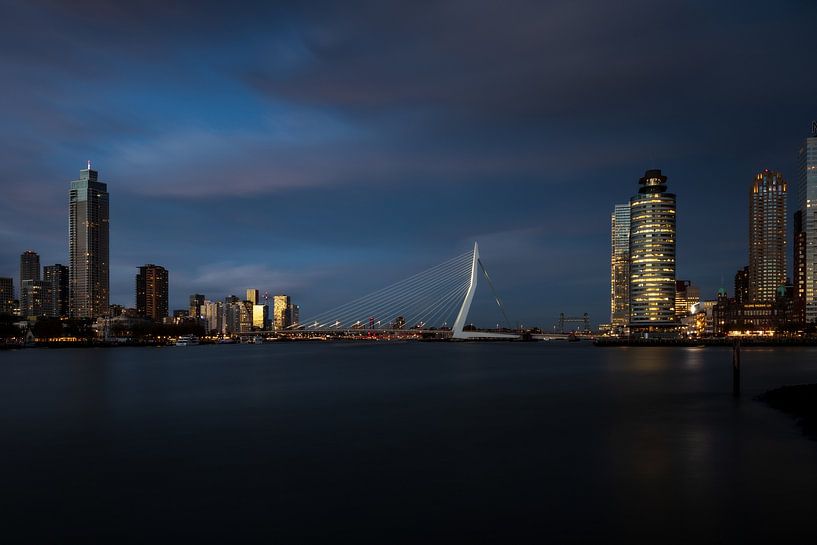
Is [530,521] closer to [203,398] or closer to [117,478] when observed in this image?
[117,478]

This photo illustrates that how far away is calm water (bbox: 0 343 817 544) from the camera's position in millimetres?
13914

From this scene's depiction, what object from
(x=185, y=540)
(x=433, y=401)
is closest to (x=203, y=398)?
(x=433, y=401)

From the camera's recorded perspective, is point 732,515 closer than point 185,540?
No

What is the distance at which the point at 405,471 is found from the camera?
1917 cm

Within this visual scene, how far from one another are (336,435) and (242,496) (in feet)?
30.2

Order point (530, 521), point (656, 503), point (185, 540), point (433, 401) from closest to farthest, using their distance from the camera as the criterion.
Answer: point (185, 540), point (530, 521), point (656, 503), point (433, 401)

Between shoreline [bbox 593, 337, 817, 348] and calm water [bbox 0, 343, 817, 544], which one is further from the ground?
calm water [bbox 0, 343, 817, 544]

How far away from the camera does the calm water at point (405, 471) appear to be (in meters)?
13.9

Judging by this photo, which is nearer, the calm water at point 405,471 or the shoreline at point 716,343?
the calm water at point 405,471

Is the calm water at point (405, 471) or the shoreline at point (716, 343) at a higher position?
the calm water at point (405, 471)

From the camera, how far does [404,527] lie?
13.9 metres

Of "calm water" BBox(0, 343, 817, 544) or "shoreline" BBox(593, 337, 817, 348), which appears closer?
"calm water" BBox(0, 343, 817, 544)

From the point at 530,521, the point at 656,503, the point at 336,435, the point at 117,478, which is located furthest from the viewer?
the point at 336,435

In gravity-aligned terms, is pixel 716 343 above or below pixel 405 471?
below
